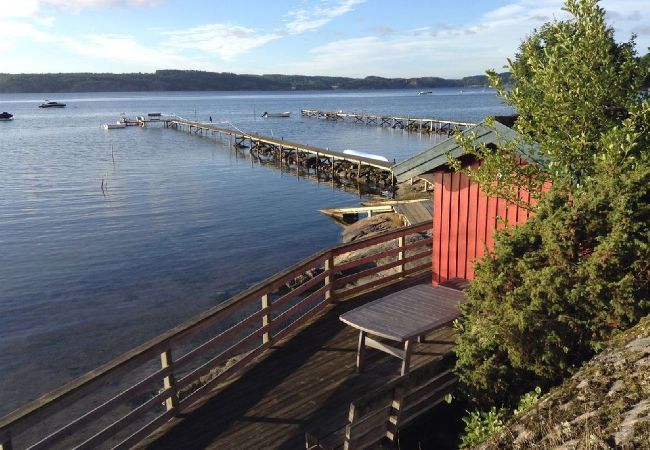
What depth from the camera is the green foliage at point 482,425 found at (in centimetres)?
545

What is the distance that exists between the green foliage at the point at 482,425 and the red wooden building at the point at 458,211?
335 cm

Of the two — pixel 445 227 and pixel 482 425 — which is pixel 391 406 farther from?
pixel 445 227

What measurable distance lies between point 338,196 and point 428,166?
26084mm

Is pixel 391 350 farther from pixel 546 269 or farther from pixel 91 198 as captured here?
pixel 91 198

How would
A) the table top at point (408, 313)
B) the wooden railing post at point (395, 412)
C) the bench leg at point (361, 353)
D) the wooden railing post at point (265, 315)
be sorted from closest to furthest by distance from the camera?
the wooden railing post at point (395, 412) < the table top at point (408, 313) < the bench leg at point (361, 353) < the wooden railing post at point (265, 315)

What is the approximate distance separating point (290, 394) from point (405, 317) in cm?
189

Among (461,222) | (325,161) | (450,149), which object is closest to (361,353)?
(461,222)

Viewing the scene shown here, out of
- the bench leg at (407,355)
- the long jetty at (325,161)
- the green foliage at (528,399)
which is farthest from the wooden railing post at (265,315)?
the long jetty at (325,161)

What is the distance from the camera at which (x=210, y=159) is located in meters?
53.5

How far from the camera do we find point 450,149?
885cm

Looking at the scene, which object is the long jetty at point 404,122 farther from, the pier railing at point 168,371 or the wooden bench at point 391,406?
the wooden bench at point 391,406

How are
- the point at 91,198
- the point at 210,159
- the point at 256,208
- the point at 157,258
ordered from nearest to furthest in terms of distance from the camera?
the point at 157,258 < the point at 256,208 < the point at 91,198 < the point at 210,159

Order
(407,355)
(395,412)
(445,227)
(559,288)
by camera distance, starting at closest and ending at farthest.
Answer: (559,288) → (395,412) → (407,355) → (445,227)

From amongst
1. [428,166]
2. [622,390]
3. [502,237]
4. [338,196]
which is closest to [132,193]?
[338,196]
